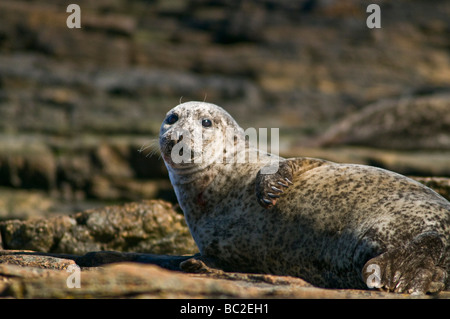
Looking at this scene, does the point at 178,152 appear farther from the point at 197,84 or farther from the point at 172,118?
the point at 197,84

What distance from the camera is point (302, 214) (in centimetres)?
479

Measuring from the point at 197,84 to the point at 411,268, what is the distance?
1699 centimetres

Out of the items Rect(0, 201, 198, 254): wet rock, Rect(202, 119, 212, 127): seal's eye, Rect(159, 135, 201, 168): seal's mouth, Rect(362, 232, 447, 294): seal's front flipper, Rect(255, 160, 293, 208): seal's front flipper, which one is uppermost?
Rect(202, 119, 212, 127): seal's eye

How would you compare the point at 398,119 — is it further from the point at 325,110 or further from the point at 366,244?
the point at 366,244

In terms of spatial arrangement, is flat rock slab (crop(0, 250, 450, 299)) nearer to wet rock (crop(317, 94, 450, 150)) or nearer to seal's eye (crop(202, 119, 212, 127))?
seal's eye (crop(202, 119, 212, 127))

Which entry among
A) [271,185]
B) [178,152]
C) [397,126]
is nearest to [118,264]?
[178,152]

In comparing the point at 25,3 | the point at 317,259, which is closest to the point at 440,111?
the point at 25,3

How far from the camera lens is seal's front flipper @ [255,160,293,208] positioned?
489 cm

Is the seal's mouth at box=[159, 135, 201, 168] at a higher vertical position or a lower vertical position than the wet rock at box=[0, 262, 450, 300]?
higher

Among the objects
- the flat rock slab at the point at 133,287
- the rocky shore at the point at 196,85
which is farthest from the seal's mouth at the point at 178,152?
the rocky shore at the point at 196,85

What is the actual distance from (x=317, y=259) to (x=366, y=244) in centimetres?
46

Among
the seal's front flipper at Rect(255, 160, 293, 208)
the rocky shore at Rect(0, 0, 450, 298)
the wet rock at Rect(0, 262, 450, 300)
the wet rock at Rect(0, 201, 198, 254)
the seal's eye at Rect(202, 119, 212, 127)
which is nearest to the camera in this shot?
the wet rock at Rect(0, 262, 450, 300)

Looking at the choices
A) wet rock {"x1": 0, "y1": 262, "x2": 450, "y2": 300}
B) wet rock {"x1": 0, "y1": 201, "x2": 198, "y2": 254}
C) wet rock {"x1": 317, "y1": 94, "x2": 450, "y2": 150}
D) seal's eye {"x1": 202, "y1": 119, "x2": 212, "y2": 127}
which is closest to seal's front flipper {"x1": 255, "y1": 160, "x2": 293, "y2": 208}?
seal's eye {"x1": 202, "y1": 119, "x2": 212, "y2": 127}

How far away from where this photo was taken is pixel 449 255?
13.7ft
